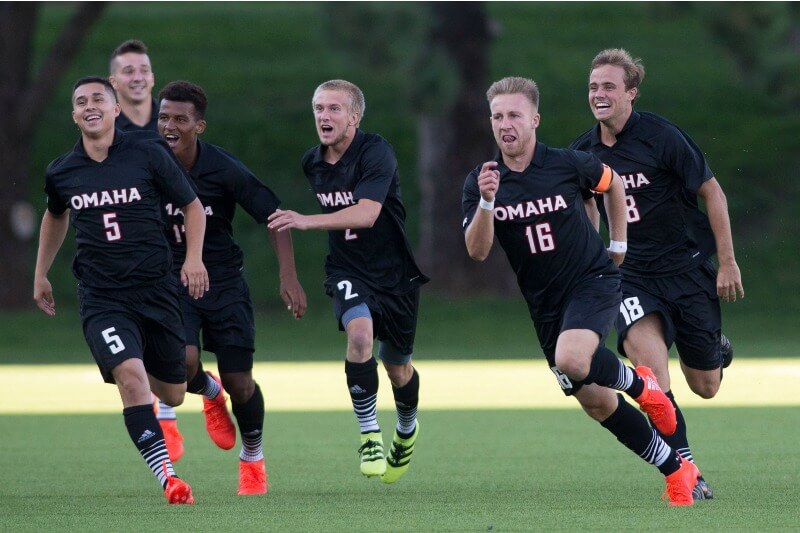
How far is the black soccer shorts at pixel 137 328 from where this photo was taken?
7.38 meters

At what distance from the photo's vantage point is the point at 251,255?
85.5 feet

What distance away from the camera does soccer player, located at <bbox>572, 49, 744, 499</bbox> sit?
8.01m

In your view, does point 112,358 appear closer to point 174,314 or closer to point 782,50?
point 174,314

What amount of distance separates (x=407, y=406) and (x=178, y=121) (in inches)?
85.3

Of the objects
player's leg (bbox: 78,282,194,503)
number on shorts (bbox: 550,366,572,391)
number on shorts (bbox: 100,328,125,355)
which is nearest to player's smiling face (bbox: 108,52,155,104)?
player's leg (bbox: 78,282,194,503)

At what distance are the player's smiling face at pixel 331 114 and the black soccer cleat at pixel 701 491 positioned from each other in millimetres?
2766

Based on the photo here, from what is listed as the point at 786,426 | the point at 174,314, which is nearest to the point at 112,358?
the point at 174,314

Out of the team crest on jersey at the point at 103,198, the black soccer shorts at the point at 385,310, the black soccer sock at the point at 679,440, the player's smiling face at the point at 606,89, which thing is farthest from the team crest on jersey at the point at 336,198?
the black soccer sock at the point at 679,440

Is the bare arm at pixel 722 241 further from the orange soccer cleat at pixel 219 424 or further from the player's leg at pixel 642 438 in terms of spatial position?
the orange soccer cleat at pixel 219 424

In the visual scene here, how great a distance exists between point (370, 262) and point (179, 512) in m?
2.15

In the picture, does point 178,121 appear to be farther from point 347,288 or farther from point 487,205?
point 487,205

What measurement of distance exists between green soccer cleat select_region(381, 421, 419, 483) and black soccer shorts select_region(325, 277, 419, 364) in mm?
489

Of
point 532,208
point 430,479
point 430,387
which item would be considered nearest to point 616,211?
point 532,208

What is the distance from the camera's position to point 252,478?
8.13 meters
